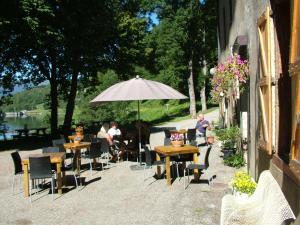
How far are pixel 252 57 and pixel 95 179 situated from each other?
4936mm

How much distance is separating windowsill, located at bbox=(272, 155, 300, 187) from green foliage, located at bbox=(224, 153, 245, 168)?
5.47 meters

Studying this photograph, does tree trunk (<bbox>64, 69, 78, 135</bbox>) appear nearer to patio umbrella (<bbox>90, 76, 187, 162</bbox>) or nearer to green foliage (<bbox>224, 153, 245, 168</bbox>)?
patio umbrella (<bbox>90, 76, 187, 162</bbox>)

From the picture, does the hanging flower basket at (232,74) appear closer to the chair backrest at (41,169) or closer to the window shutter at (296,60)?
the chair backrest at (41,169)

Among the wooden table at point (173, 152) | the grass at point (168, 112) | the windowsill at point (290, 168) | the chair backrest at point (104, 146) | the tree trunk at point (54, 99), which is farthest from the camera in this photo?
the grass at point (168, 112)

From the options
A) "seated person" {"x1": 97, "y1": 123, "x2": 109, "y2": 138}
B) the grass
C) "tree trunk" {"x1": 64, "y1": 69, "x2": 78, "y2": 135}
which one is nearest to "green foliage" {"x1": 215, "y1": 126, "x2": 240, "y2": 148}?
"seated person" {"x1": 97, "y1": 123, "x2": 109, "y2": 138}

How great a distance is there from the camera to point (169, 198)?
8711 mm

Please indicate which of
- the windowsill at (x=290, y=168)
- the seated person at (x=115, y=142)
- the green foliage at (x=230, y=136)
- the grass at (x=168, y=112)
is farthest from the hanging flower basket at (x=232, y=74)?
the grass at (x=168, y=112)

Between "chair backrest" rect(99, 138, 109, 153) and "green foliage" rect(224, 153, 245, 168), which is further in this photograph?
"chair backrest" rect(99, 138, 109, 153)

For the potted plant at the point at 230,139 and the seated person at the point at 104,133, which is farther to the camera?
the seated person at the point at 104,133

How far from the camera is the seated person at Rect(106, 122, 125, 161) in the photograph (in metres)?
14.1

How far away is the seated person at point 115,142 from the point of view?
46.4 feet

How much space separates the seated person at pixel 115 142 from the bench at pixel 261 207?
28.1 feet

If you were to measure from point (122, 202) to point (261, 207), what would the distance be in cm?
394

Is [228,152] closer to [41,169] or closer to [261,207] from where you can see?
[41,169]
